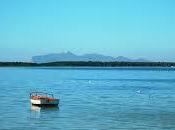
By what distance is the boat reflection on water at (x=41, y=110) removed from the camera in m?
55.1

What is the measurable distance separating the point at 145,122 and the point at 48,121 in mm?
9378

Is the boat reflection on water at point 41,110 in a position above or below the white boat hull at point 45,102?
below

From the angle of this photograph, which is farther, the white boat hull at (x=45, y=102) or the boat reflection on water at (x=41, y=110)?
the white boat hull at (x=45, y=102)

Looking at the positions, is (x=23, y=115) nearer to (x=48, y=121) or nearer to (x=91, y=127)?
(x=48, y=121)

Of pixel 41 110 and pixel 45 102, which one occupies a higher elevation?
pixel 45 102

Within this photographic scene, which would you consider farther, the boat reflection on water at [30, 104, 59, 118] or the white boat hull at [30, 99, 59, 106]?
the white boat hull at [30, 99, 59, 106]

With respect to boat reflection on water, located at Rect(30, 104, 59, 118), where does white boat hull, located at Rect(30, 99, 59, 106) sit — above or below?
above

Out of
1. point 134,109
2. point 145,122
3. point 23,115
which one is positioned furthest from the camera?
point 134,109

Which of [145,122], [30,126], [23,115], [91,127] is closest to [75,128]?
[91,127]

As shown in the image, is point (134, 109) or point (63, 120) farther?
Answer: point (134, 109)

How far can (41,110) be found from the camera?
60531mm

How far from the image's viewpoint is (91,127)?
44000 millimetres

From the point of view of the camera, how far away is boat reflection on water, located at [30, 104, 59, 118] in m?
55.1

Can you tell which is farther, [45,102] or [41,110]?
[45,102]
